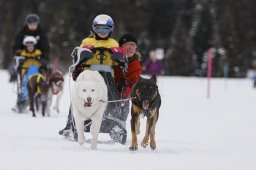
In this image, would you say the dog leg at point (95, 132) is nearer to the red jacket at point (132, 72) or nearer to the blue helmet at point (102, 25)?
the blue helmet at point (102, 25)

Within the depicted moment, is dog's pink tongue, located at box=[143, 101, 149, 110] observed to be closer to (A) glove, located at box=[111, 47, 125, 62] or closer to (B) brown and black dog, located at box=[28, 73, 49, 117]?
(A) glove, located at box=[111, 47, 125, 62]

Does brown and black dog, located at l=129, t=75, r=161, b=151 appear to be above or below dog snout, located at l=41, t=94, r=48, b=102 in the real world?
above

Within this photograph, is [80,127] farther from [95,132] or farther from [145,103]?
[145,103]

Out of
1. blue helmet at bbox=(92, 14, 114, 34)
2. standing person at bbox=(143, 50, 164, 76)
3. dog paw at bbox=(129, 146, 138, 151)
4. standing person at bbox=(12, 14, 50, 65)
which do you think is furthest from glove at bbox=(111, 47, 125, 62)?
standing person at bbox=(143, 50, 164, 76)

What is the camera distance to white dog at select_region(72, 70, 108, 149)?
29.8 feet

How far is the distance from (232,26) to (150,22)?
13.9 metres

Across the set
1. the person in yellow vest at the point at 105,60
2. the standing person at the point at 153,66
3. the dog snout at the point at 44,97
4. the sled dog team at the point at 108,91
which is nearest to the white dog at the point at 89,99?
the sled dog team at the point at 108,91

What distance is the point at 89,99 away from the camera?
9.04m

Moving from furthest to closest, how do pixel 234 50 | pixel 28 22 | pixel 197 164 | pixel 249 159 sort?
pixel 234 50
pixel 28 22
pixel 249 159
pixel 197 164

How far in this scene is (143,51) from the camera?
6669 cm

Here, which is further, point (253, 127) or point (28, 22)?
point (28, 22)

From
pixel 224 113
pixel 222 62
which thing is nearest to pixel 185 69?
pixel 222 62

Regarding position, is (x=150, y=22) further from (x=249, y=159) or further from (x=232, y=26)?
(x=249, y=159)

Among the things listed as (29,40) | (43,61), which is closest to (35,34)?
(29,40)
